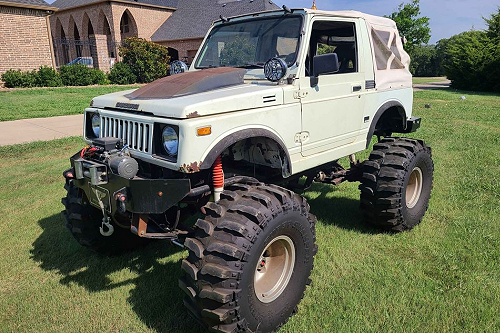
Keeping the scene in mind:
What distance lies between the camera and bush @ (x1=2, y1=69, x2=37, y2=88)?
62.4 ft

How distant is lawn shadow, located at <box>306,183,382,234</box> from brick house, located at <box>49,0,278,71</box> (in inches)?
894

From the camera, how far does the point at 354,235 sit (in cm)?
455

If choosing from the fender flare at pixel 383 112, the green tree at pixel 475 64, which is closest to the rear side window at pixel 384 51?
the fender flare at pixel 383 112

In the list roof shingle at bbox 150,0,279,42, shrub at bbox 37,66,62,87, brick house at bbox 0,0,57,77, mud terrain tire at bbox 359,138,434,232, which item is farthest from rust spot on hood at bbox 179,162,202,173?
roof shingle at bbox 150,0,279,42

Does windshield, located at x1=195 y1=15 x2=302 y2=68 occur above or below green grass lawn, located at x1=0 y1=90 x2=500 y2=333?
above

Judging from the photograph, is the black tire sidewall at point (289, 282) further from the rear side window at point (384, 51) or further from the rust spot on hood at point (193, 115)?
the rear side window at point (384, 51)

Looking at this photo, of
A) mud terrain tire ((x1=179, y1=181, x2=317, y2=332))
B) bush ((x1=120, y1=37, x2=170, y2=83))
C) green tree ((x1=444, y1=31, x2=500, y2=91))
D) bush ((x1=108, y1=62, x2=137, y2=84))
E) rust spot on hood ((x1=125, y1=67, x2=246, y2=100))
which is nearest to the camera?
mud terrain tire ((x1=179, y1=181, x2=317, y2=332))

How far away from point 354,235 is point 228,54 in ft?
8.14

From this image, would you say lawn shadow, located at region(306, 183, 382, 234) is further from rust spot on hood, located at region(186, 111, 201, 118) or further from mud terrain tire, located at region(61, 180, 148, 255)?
rust spot on hood, located at region(186, 111, 201, 118)

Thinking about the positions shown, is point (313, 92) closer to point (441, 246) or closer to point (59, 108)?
point (441, 246)

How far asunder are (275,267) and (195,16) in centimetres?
3092

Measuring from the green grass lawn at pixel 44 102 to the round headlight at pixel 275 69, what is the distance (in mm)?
11465

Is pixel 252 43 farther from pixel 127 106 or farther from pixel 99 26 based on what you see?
pixel 99 26

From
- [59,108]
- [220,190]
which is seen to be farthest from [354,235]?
Result: [59,108]
